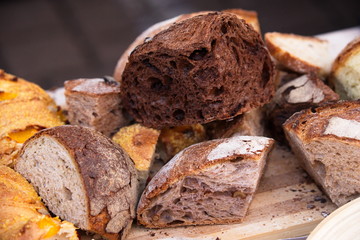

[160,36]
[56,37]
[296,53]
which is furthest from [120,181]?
[56,37]

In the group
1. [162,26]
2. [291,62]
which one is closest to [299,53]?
[291,62]

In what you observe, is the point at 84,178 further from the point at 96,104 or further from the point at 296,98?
the point at 296,98

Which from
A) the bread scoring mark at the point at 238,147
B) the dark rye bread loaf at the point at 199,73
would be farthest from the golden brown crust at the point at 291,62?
the bread scoring mark at the point at 238,147

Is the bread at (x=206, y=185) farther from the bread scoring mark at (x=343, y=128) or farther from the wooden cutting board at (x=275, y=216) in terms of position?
the bread scoring mark at (x=343, y=128)

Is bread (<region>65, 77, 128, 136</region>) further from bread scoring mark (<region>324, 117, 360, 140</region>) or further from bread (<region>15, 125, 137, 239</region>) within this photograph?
bread scoring mark (<region>324, 117, 360, 140</region>)

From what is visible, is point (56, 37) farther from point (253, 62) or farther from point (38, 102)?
point (253, 62)
